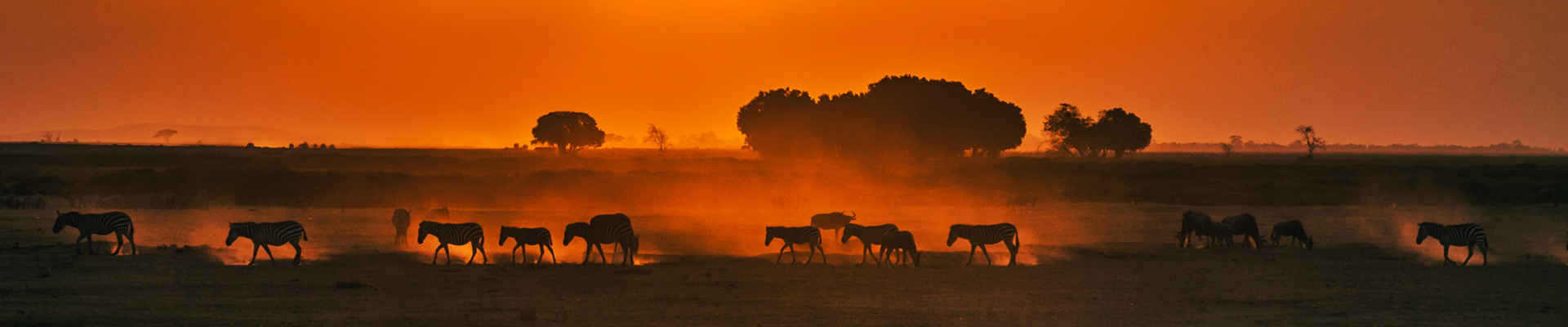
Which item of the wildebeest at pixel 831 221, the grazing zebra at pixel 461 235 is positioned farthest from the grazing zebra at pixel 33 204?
the wildebeest at pixel 831 221

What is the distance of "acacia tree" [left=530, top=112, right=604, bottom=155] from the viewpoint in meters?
150

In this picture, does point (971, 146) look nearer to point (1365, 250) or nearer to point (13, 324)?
point (1365, 250)

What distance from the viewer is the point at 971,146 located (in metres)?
104

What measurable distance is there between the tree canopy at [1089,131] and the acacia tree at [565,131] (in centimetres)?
5710

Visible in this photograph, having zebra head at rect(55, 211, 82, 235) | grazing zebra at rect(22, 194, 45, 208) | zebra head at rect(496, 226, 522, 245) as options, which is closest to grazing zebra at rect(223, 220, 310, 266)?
zebra head at rect(496, 226, 522, 245)

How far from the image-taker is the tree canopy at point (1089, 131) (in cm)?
13350

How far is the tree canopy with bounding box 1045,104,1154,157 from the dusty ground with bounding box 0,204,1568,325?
96.8 meters

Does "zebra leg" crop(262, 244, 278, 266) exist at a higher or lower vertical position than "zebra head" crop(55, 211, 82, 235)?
lower

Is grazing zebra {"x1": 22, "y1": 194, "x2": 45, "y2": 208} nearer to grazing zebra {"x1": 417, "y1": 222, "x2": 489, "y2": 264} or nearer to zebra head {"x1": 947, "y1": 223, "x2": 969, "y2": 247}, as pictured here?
grazing zebra {"x1": 417, "y1": 222, "x2": 489, "y2": 264}

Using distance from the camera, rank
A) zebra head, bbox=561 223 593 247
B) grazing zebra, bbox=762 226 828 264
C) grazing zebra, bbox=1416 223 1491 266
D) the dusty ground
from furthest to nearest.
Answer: zebra head, bbox=561 223 593 247
grazing zebra, bbox=762 226 828 264
grazing zebra, bbox=1416 223 1491 266
the dusty ground

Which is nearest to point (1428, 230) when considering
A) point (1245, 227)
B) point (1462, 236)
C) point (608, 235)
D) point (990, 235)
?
point (1462, 236)

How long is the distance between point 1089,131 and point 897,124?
4123cm

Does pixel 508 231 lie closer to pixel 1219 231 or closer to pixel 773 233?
pixel 773 233

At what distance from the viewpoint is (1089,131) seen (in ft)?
440
